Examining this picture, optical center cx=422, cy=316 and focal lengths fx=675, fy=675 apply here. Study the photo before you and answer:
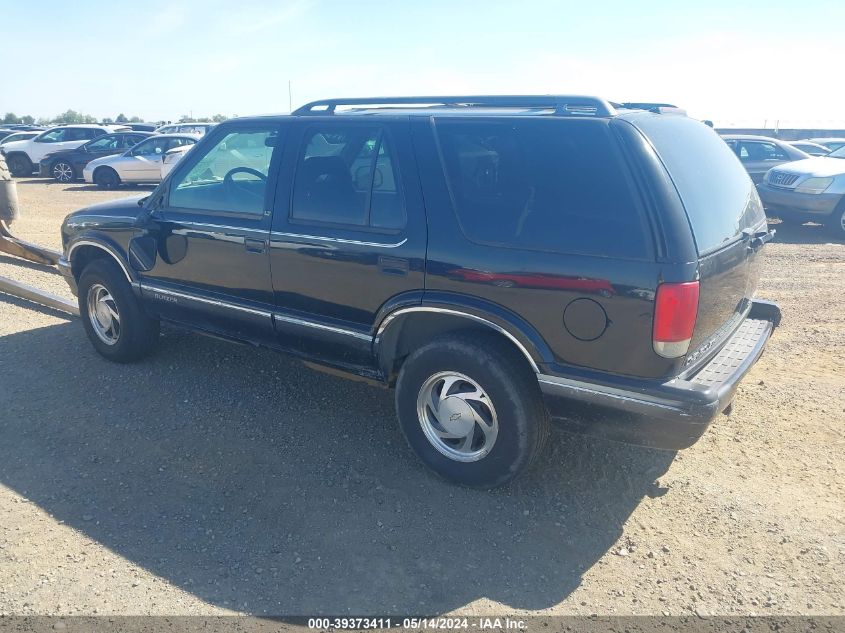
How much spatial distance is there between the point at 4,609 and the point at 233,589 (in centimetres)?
91

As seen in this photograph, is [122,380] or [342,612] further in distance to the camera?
[122,380]

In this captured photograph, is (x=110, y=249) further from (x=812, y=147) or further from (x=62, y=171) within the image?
(x=812, y=147)

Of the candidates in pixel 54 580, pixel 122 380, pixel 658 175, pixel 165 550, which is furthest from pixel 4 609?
pixel 658 175

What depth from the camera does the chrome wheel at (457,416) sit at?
348 centimetres

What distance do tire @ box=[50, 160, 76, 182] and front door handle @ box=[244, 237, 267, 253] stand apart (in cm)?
1808

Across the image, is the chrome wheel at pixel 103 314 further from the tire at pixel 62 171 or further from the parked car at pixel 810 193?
the tire at pixel 62 171

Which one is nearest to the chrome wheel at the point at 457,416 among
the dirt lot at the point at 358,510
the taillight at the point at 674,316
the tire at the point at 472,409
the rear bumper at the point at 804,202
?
the tire at the point at 472,409

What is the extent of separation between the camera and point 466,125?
11.5 feet

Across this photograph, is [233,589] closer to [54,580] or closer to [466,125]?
[54,580]

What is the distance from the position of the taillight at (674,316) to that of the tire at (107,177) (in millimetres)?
17517

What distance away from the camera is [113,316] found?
5148 millimetres

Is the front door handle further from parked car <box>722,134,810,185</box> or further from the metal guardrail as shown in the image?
parked car <box>722,134,810,185</box>

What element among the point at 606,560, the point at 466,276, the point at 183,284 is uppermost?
the point at 466,276

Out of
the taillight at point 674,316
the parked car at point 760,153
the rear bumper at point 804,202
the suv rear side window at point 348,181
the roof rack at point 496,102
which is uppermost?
the roof rack at point 496,102
